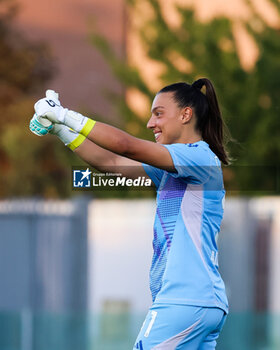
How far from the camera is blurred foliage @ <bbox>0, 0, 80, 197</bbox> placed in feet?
84.8

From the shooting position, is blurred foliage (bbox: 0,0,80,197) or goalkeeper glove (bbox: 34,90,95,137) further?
blurred foliage (bbox: 0,0,80,197)

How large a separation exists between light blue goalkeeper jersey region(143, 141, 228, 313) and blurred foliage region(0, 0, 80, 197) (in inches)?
779

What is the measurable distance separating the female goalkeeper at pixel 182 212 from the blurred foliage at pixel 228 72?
1192cm

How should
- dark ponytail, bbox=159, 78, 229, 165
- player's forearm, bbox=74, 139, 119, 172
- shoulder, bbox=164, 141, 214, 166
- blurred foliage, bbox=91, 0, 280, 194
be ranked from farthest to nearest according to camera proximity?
blurred foliage, bbox=91, 0, 280, 194
dark ponytail, bbox=159, 78, 229, 165
player's forearm, bbox=74, 139, 119, 172
shoulder, bbox=164, 141, 214, 166

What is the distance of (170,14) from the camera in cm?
1856

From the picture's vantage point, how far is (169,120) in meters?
3.61

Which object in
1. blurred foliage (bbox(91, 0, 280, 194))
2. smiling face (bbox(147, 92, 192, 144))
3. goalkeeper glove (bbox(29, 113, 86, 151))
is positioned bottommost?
goalkeeper glove (bbox(29, 113, 86, 151))

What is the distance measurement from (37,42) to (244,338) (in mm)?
23202

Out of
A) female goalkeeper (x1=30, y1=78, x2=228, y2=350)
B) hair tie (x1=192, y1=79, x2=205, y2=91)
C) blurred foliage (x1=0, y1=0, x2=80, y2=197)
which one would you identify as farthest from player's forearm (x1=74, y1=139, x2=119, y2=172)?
blurred foliage (x1=0, y1=0, x2=80, y2=197)

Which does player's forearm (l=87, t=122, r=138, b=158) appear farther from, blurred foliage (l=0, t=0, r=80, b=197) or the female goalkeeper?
blurred foliage (l=0, t=0, r=80, b=197)

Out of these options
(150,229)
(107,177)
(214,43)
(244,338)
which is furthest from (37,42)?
(107,177)

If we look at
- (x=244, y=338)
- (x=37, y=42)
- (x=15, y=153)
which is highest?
(x=37, y=42)

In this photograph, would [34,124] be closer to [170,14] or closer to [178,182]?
[178,182]

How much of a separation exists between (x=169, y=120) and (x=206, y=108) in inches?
7.2
